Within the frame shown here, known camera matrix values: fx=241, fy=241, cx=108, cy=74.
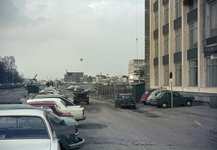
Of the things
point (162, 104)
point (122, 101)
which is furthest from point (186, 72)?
point (122, 101)

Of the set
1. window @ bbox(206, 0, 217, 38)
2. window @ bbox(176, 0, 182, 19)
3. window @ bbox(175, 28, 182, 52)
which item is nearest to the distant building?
window @ bbox(175, 28, 182, 52)

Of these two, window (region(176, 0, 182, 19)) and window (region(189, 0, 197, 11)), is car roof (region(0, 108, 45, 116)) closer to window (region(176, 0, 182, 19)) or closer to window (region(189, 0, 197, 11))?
window (region(189, 0, 197, 11))

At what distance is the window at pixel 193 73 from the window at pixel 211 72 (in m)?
2.61

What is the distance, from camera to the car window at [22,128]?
13.3 feet

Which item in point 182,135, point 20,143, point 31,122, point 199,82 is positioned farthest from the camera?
point 199,82

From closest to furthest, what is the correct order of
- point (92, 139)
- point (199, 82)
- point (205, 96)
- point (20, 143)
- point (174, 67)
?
point (20, 143) → point (92, 139) → point (205, 96) → point (199, 82) → point (174, 67)

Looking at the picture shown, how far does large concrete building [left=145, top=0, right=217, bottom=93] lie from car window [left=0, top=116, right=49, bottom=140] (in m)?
21.2

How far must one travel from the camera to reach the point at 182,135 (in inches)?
399

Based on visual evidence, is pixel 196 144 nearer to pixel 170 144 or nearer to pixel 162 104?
pixel 170 144

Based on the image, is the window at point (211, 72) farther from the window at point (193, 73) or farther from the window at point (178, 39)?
the window at point (178, 39)

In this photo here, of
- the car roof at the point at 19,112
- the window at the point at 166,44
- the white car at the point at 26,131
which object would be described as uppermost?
the window at the point at 166,44

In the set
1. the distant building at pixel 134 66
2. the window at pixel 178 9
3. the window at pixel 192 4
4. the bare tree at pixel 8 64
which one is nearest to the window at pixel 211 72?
the window at pixel 192 4

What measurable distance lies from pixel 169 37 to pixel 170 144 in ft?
89.4

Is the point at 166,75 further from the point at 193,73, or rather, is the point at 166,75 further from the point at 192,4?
the point at 192,4
